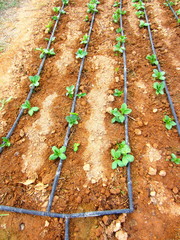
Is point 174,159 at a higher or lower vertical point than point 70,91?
lower

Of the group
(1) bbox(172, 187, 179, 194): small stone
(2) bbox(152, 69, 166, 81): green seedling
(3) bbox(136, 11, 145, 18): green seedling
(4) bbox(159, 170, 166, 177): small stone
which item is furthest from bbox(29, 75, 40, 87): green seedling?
(3) bbox(136, 11, 145, 18): green seedling

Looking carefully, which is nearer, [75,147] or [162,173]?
[162,173]

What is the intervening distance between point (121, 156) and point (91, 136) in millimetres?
580

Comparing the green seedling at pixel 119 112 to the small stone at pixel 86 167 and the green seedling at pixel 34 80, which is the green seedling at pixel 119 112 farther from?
the green seedling at pixel 34 80

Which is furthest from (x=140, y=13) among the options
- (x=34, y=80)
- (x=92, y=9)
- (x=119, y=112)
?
(x=34, y=80)

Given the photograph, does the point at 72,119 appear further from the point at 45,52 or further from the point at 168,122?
the point at 45,52

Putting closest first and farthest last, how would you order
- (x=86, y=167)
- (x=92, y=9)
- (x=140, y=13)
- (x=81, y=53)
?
(x=86, y=167) < (x=81, y=53) < (x=140, y=13) < (x=92, y=9)

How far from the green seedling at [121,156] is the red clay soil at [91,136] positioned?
0.12 meters

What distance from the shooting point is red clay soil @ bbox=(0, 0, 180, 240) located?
2012mm

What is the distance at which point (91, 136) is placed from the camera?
2680mm

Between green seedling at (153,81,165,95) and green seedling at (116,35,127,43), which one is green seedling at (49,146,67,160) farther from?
green seedling at (116,35,127,43)

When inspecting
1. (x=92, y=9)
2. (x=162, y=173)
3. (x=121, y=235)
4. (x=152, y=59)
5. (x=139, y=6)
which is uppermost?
(x=92, y=9)

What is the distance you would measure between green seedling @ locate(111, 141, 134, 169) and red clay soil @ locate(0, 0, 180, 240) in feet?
0.39

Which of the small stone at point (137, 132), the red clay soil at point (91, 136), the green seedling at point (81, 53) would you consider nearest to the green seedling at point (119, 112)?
the red clay soil at point (91, 136)
